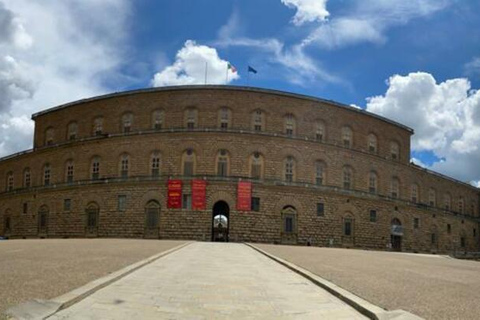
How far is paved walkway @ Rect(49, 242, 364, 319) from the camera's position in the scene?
6.45 meters

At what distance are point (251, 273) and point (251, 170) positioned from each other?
26.7 m

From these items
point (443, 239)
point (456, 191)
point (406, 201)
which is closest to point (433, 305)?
point (406, 201)

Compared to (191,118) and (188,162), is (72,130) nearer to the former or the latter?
(191,118)

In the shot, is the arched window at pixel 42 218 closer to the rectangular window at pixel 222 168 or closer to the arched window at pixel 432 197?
the rectangular window at pixel 222 168

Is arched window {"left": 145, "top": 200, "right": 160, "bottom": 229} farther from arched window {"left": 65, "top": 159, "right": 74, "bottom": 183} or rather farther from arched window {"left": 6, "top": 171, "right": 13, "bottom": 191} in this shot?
arched window {"left": 6, "top": 171, "right": 13, "bottom": 191}

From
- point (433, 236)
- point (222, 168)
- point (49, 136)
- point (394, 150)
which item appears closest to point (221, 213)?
point (222, 168)

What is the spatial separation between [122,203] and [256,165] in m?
11.1

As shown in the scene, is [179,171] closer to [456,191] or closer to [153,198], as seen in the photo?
[153,198]

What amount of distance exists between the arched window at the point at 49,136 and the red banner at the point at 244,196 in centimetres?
2059

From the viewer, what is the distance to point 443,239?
51.3 m

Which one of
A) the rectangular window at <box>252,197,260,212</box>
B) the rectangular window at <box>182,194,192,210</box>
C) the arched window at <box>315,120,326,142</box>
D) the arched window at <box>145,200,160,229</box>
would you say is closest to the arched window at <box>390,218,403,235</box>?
the arched window at <box>315,120,326,142</box>

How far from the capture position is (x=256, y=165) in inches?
1522

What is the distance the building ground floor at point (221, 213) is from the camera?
37.1 metres

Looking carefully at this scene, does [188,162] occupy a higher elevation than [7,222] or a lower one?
higher
